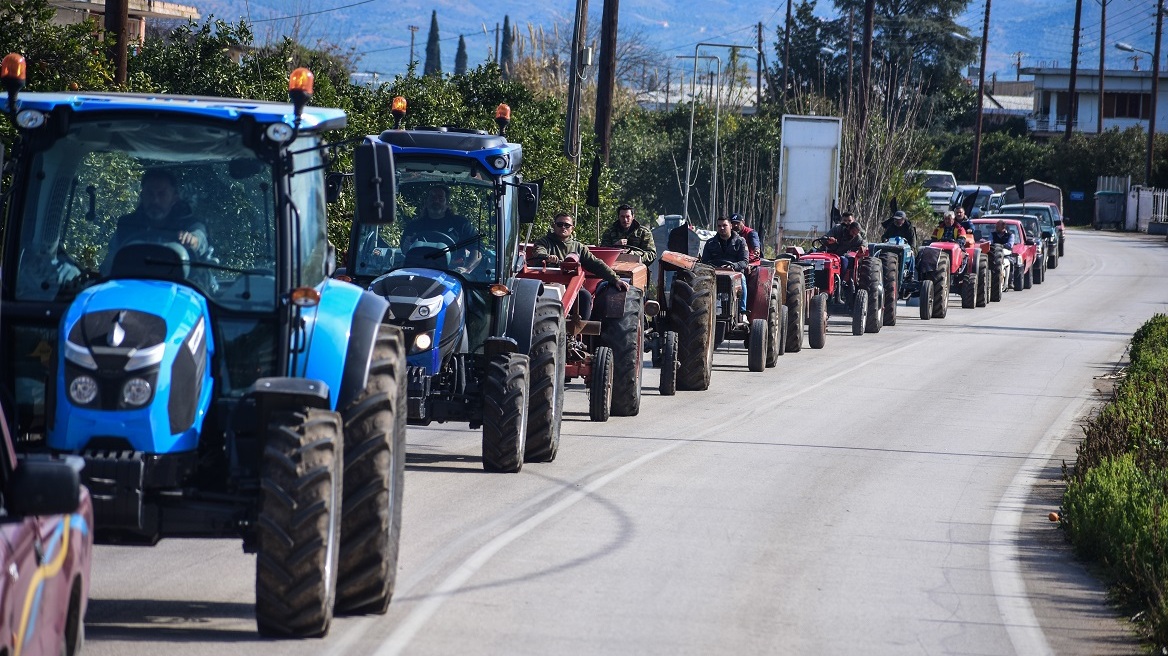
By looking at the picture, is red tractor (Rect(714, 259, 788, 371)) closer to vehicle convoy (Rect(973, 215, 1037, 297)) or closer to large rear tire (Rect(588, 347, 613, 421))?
large rear tire (Rect(588, 347, 613, 421))

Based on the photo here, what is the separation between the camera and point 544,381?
1241cm

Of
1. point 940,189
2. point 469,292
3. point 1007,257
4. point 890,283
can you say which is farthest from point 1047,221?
point 469,292

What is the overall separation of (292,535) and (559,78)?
45036 millimetres

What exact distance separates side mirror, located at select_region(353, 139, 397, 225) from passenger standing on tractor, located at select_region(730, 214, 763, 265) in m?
14.3

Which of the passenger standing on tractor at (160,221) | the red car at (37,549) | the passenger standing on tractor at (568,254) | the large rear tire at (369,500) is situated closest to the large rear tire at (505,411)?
the passenger standing on tractor at (568,254)

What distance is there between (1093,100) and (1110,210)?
2695 cm

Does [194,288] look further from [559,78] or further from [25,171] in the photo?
[559,78]

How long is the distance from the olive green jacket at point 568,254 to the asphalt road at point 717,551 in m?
1.49

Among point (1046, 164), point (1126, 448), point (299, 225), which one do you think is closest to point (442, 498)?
point (299, 225)

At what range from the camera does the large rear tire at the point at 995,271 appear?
115 feet

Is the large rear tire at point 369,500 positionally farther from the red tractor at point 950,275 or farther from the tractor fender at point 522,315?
the red tractor at point 950,275

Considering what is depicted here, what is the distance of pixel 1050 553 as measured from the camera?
34.5ft

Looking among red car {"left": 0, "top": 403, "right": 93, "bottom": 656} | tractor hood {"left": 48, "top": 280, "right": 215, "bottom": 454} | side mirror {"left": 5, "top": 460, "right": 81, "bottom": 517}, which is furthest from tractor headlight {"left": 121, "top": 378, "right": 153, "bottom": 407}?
side mirror {"left": 5, "top": 460, "right": 81, "bottom": 517}

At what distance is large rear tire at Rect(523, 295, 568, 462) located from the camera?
488 inches
